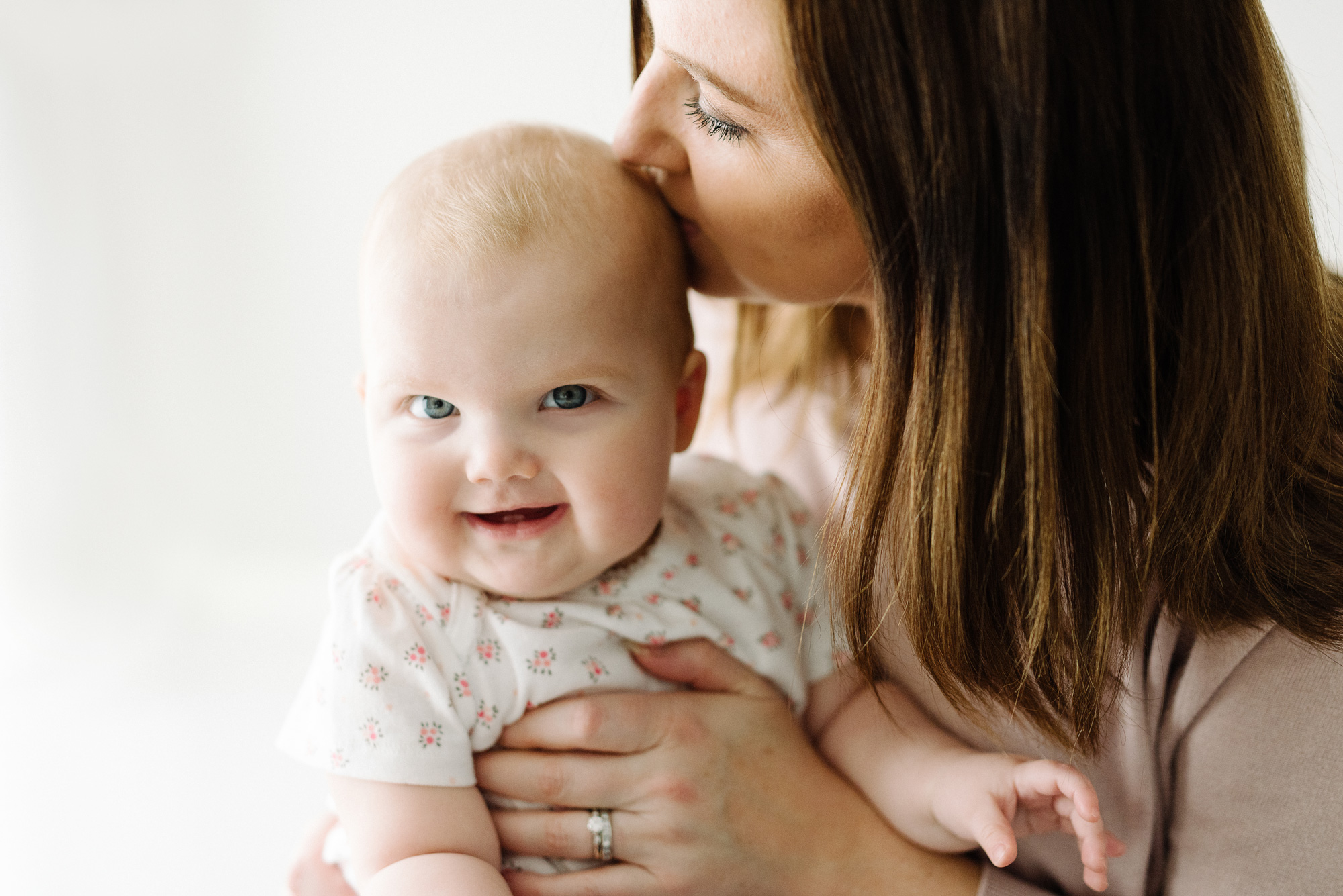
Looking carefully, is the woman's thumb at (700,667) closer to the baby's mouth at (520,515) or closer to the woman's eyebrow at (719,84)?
the baby's mouth at (520,515)

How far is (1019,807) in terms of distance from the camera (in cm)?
100

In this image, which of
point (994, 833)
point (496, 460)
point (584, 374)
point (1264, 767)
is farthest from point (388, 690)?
point (1264, 767)

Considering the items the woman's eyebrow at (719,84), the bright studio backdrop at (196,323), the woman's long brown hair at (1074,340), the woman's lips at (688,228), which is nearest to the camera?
the woman's long brown hair at (1074,340)

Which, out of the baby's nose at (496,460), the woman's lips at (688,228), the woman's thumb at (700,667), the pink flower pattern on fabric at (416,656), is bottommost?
the woman's thumb at (700,667)

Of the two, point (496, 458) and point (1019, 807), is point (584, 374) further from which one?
point (1019, 807)

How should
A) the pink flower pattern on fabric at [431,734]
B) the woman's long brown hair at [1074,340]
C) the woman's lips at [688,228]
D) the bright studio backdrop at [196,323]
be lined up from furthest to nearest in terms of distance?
1. the bright studio backdrop at [196,323]
2. the woman's lips at [688,228]
3. the pink flower pattern on fabric at [431,734]
4. the woman's long brown hair at [1074,340]

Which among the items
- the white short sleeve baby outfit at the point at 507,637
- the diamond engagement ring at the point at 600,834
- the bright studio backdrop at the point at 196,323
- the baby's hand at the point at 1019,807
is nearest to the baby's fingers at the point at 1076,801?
the baby's hand at the point at 1019,807

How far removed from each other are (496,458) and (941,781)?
54 centimetres

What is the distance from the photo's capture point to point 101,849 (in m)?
1.58

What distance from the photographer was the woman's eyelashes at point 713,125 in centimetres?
95

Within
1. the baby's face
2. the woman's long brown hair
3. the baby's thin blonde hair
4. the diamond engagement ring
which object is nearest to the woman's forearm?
the diamond engagement ring

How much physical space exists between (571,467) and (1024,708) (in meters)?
0.47

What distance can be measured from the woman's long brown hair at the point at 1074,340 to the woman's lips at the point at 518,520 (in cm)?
27

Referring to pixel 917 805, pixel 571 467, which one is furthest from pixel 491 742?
pixel 917 805
